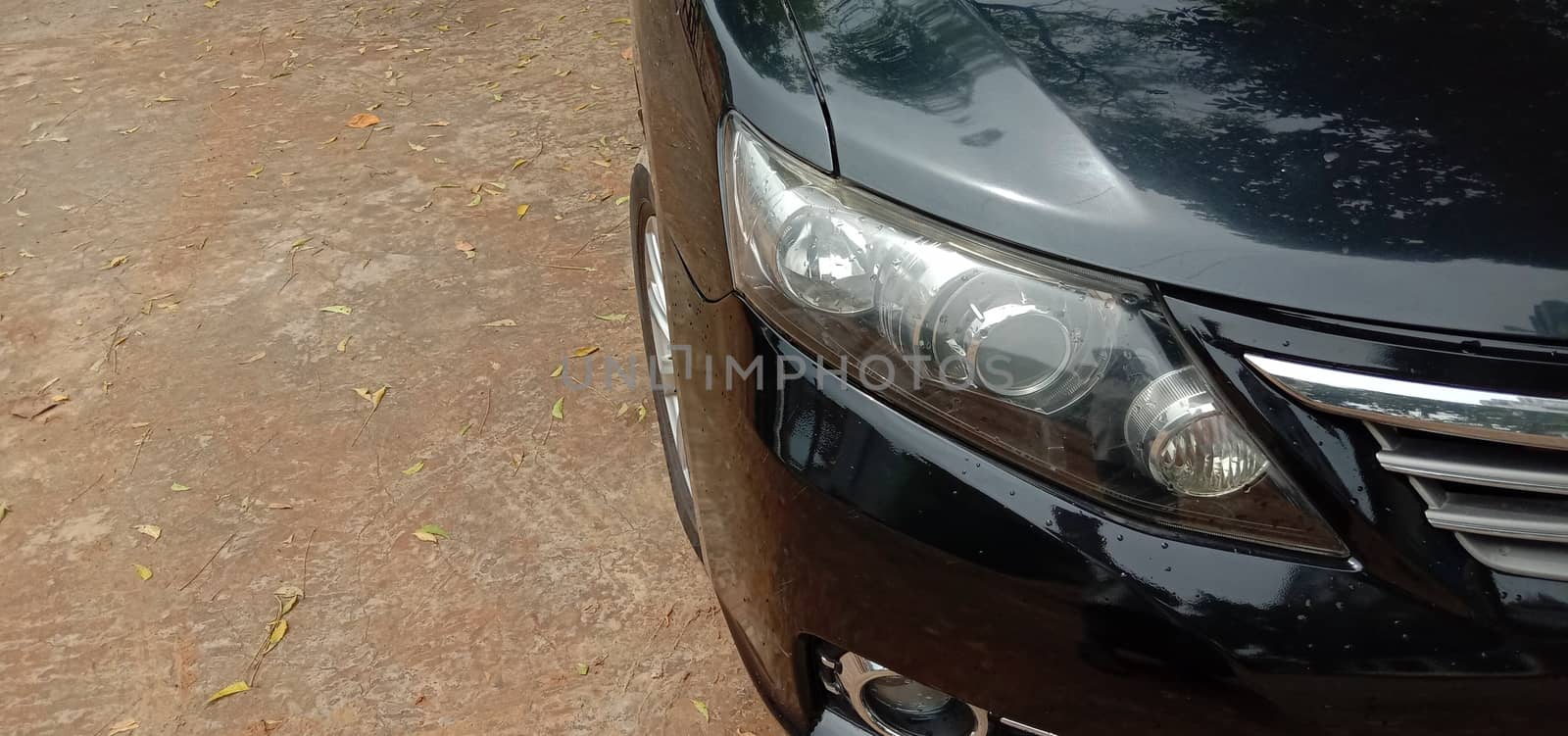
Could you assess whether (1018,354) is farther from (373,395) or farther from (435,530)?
(373,395)

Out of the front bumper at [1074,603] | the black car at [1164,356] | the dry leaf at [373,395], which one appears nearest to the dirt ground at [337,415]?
the dry leaf at [373,395]

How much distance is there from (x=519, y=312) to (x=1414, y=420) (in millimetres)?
2522

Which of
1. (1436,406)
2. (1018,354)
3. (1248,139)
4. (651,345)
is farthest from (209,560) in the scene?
(1436,406)

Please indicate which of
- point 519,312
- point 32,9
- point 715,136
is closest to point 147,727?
point 519,312

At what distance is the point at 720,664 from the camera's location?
2229mm

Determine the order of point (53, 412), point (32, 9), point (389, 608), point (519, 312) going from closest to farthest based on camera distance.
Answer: point (389, 608), point (53, 412), point (519, 312), point (32, 9)

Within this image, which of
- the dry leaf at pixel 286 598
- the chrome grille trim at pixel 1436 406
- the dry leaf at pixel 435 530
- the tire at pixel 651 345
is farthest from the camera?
the dry leaf at pixel 435 530

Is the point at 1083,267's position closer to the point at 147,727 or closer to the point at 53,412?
the point at 147,727

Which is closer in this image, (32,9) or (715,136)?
(715,136)

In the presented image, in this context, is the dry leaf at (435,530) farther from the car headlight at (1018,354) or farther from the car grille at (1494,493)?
the car grille at (1494,493)

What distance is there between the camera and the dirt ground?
2256mm

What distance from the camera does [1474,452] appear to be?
3.54 ft

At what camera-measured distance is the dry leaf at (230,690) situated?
2225 mm

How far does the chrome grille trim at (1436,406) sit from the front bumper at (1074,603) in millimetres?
126
